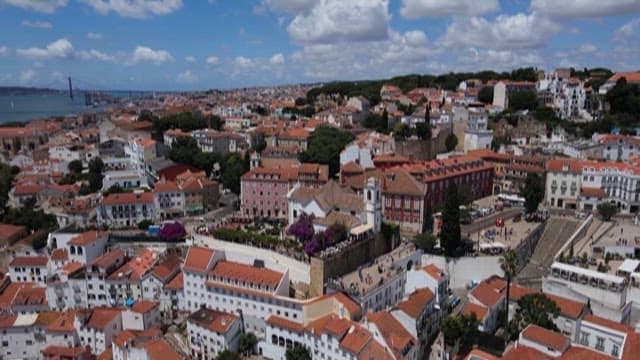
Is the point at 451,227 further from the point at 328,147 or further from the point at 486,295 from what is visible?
the point at 328,147

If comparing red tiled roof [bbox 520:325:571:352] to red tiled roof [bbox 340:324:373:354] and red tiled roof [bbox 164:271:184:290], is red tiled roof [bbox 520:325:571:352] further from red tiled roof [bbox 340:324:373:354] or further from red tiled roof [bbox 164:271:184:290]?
red tiled roof [bbox 164:271:184:290]

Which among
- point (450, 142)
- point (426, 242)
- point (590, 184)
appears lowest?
point (426, 242)

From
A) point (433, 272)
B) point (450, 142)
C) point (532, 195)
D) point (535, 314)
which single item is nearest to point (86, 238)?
point (433, 272)

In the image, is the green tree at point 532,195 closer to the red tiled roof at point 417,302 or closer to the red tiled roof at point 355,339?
the red tiled roof at point 417,302

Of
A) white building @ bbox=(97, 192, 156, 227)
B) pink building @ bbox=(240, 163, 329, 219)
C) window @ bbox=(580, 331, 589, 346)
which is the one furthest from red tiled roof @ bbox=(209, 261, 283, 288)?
window @ bbox=(580, 331, 589, 346)

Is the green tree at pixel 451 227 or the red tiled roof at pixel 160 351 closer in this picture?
the red tiled roof at pixel 160 351

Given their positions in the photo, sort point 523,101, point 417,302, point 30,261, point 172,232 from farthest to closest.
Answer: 1. point 523,101
2. point 172,232
3. point 30,261
4. point 417,302

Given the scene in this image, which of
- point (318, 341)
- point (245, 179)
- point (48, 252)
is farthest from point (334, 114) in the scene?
point (318, 341)

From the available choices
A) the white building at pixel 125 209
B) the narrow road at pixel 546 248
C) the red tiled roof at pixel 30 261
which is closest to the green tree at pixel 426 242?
the narrow road at pixel 546 248
